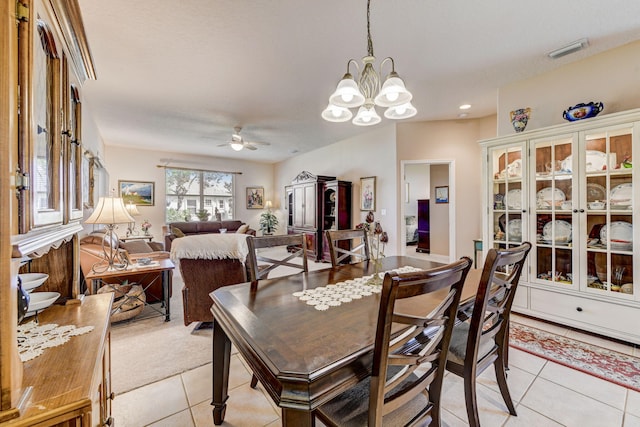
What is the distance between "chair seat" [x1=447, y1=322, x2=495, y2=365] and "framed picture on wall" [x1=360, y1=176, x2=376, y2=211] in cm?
363

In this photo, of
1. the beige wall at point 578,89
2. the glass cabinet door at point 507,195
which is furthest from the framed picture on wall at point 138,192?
the beige wall at point 578,89

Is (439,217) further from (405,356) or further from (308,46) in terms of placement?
(405,356)

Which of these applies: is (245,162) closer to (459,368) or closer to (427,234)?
(427,234)

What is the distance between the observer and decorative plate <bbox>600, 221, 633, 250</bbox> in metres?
2.29

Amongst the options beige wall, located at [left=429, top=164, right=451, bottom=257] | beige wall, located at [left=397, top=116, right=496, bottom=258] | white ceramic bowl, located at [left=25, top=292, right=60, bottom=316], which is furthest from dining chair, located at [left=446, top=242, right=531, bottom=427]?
beige wall, located at [left=429, top=164, right=451, bottom=257]

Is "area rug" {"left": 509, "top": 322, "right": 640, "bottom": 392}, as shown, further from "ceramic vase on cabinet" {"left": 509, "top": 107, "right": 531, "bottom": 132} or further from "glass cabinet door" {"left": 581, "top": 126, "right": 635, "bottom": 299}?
"ceramic vase on cabinet" {"left": 509, "top": 107, "right": 531, "bottom": 132}

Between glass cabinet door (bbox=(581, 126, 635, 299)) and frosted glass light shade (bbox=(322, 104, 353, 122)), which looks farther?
glass cabinet door (bbox=(581, 126, 635, 299))

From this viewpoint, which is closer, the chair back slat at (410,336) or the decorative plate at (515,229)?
the chair back slat at (410,336)

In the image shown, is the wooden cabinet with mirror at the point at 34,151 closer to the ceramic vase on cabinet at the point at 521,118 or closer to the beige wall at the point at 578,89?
the ceramic vase on cabinet at the point at 521,118

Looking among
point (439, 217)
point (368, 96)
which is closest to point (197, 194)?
point (439, 217)

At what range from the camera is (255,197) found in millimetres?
8461

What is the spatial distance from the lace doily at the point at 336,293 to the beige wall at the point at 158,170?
6.85 metres

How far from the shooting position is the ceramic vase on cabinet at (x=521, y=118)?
2883 mm

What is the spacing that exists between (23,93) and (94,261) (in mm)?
2879
